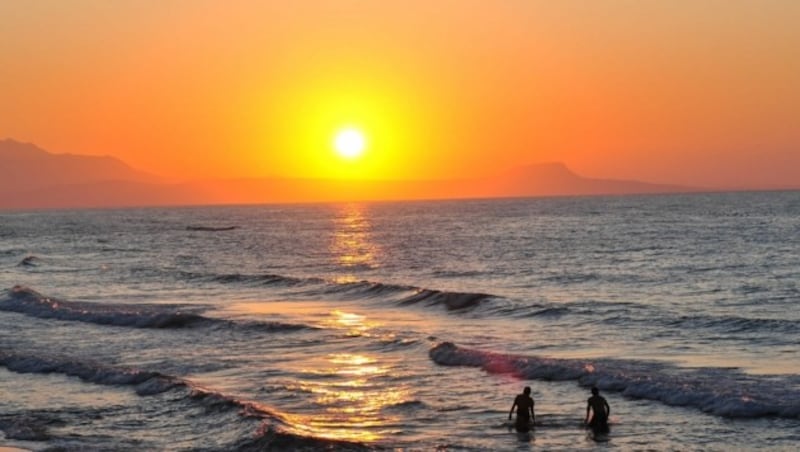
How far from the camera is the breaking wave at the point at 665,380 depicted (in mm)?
28766

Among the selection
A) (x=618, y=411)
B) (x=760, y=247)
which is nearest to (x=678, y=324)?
(x=618, y=411)

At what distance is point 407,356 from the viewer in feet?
131

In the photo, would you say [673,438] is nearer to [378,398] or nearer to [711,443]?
[711,443]

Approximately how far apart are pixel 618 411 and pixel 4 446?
16.4 m

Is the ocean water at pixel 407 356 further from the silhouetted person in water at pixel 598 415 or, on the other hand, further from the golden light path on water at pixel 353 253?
the golden light path on water at pixel 353 253

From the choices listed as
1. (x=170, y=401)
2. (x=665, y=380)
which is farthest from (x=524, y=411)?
(x=170, y=401)

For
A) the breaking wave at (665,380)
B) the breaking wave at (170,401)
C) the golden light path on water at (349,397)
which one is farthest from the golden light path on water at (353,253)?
the breaking wave at (665,380)

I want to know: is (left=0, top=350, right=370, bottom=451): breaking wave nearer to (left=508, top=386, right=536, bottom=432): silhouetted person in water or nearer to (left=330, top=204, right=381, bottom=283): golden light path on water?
(left=508, top=386, right=536, bottom=432): silhouetted person in water

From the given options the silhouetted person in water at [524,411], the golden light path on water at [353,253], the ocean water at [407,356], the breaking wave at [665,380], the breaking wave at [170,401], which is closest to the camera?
the breaking wave at [170,401]

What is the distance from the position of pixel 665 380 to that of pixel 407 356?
36.2 ft

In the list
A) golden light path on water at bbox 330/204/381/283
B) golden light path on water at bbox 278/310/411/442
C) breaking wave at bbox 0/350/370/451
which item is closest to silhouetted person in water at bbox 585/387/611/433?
golden light path on water at bbox 278/310/411/442

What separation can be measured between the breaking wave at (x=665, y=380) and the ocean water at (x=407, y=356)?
0.08m

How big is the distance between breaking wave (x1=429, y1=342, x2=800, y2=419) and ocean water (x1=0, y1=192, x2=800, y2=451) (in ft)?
0.26

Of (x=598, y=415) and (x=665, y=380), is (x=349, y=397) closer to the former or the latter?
(x=598, y=415)
